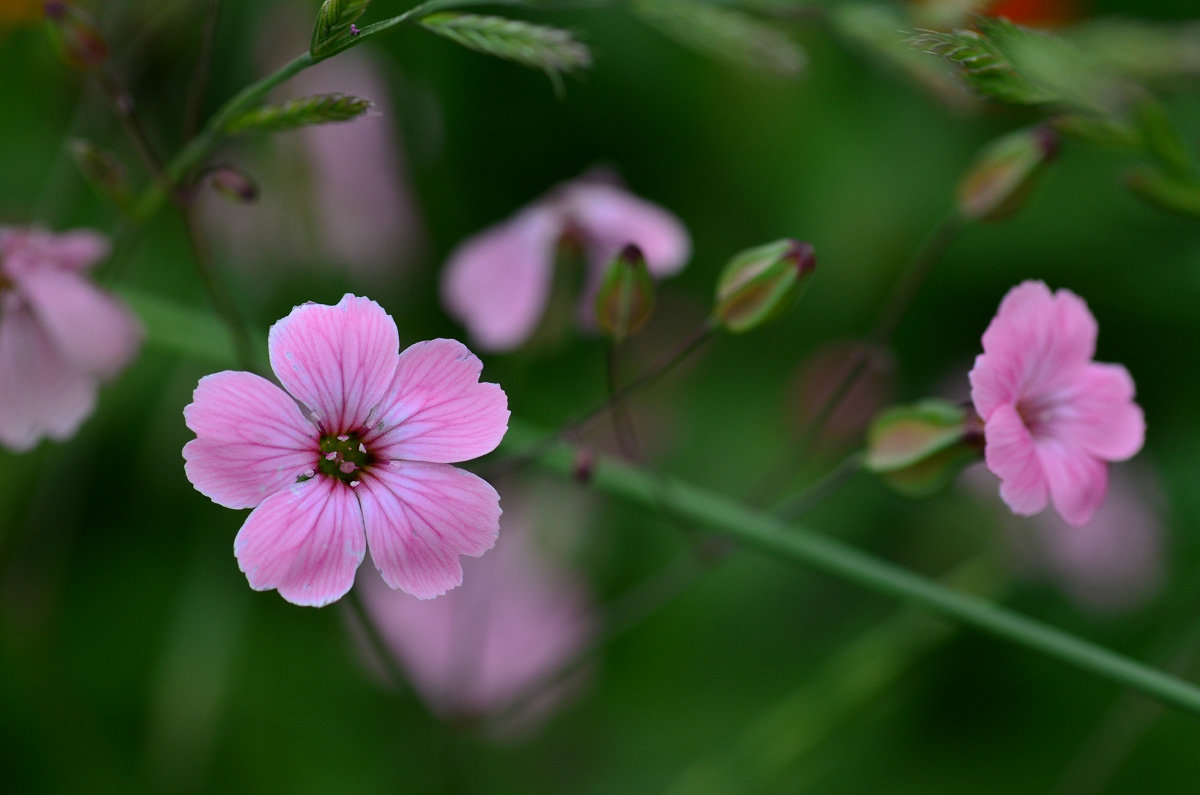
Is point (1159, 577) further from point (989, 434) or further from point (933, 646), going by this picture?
point (989, 434)

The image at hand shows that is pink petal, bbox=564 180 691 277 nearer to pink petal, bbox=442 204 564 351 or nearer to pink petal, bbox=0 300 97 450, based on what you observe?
pink petal, bbox=442 204 564 351

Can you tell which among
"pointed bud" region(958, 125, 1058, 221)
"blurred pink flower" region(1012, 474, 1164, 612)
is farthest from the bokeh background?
"pointed bud" region(958, 125, 1058, 221)

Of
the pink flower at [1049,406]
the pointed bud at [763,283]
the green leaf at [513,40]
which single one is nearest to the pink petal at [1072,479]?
the pink flower at [1049,406]

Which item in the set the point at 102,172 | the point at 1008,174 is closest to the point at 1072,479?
the point at 1008,174

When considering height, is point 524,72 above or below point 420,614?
above

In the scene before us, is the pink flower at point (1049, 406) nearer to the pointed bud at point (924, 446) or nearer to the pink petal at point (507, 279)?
the pointed bud at point (924, 446)

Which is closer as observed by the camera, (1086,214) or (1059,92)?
(1059,92)

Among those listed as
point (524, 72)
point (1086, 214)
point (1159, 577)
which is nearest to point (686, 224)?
point (524, 72)

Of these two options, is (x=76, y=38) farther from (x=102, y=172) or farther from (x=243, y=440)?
(x=243, y=440)
